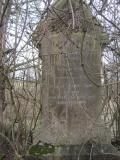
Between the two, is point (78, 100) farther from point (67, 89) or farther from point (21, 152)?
point (21, 152)

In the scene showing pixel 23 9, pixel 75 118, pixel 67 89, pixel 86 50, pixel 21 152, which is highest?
pixel 23 9

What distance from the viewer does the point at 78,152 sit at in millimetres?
6078

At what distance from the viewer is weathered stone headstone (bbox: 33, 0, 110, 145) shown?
6.30 meters

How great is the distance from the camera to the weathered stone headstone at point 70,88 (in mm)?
6297

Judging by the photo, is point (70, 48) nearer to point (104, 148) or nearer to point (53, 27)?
point (53, 27)

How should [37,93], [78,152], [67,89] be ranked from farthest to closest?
1. [37,93]
2. [67,89]
3. [78,152]

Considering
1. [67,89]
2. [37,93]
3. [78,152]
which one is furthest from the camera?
[37,93]

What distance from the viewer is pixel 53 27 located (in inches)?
257

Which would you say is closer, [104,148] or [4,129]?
[104,148]

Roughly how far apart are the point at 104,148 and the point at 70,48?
1.68m

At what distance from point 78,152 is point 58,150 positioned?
31 centimetres

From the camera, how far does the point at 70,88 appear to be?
6.48 m

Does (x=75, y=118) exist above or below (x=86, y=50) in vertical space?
below

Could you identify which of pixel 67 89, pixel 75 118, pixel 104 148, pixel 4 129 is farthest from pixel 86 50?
pixel 4 129
